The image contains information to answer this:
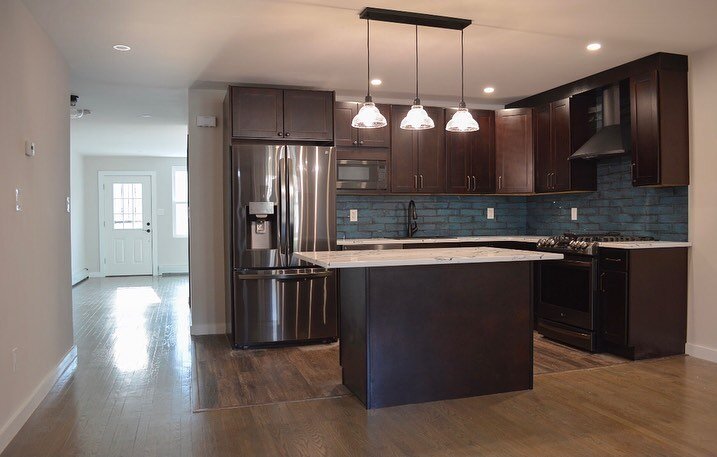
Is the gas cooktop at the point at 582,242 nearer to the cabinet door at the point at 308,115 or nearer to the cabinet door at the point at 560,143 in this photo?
the cabinet door at the point at 560,143

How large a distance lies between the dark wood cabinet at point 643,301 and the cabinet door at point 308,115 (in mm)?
2580

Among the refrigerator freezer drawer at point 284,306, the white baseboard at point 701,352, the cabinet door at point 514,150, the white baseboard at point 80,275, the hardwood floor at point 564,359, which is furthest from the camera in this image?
the white baseboard at point 80,275

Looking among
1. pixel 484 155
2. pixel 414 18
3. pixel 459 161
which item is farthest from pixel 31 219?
pixel 484 155

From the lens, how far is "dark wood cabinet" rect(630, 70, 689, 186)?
4.36 meters

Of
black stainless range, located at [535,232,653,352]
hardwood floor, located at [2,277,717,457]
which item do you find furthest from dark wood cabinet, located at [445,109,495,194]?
hardwood floor, located at [2,277,717,457]

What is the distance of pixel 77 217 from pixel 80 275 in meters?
1.04

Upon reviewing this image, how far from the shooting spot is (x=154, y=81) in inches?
200

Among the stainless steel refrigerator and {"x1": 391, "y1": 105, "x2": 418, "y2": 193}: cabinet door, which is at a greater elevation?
{"x1": 391, "y1": 105, "x2": 418, "y2": 193}: cabinet door

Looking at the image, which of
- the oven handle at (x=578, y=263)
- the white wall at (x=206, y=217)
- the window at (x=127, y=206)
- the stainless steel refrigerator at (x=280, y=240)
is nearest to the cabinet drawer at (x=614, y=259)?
the oven handle at (x=578, y=263)

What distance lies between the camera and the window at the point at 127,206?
429 inches

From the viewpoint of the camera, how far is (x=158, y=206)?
10977 mm

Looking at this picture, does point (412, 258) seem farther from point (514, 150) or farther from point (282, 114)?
point (514, 150)

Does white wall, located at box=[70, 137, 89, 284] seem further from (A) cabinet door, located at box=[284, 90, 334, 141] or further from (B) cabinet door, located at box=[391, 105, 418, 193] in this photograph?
(B) cabinet door, located at box=[391, 105, 418, 193]

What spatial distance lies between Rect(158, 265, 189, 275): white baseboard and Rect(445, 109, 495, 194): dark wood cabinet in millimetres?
6931
